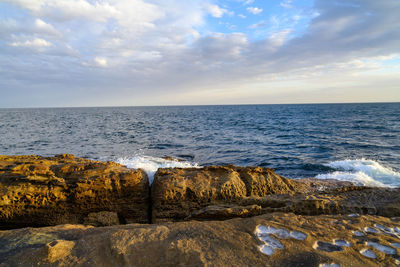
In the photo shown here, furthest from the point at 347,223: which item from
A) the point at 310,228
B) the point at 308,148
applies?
the point at 308,148

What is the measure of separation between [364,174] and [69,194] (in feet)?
32.9

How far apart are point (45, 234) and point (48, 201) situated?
6.10 ft

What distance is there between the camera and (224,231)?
2594 mm

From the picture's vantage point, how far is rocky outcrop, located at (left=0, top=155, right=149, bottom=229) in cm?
404

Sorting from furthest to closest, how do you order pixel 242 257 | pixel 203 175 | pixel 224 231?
pixel 203 175 < pixel 224 231 < pixel 242 257

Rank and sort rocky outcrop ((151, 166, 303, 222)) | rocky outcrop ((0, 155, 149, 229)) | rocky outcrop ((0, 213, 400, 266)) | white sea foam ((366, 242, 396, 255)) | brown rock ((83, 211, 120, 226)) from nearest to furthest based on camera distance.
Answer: rocky outcrop ((0, 213, 400, 266)) < white sea foam ((366, 242, 396, 255)) < rocky outcrop ((0, 155, 149, 229)) < brown rock ((83, 211, 120, 226)) < rocky outcrop ((151, 166, 303, 222))

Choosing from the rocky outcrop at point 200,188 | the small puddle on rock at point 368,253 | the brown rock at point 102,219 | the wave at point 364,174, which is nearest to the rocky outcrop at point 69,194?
→ the brown rock at point 102,219

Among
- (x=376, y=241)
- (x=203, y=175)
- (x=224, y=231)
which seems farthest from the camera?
(x=203, y=175)

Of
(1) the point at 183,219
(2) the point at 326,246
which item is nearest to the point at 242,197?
(1) the point at 183,219

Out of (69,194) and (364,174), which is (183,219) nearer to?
(69,194)

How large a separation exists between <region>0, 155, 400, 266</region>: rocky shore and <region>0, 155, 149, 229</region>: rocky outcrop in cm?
2

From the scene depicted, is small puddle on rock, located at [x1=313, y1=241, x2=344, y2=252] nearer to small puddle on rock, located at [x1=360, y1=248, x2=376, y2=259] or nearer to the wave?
small puddle on rock, located at [x1=360, y1=248, x2=376, y2=259]

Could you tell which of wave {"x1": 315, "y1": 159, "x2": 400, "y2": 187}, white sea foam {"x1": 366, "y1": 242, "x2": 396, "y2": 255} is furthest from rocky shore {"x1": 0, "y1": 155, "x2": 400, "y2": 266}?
wave {"x1": 315, "y1": 159, "x2": 400, "y2": 187}

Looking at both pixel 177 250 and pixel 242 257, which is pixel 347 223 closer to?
pixel 242 257
